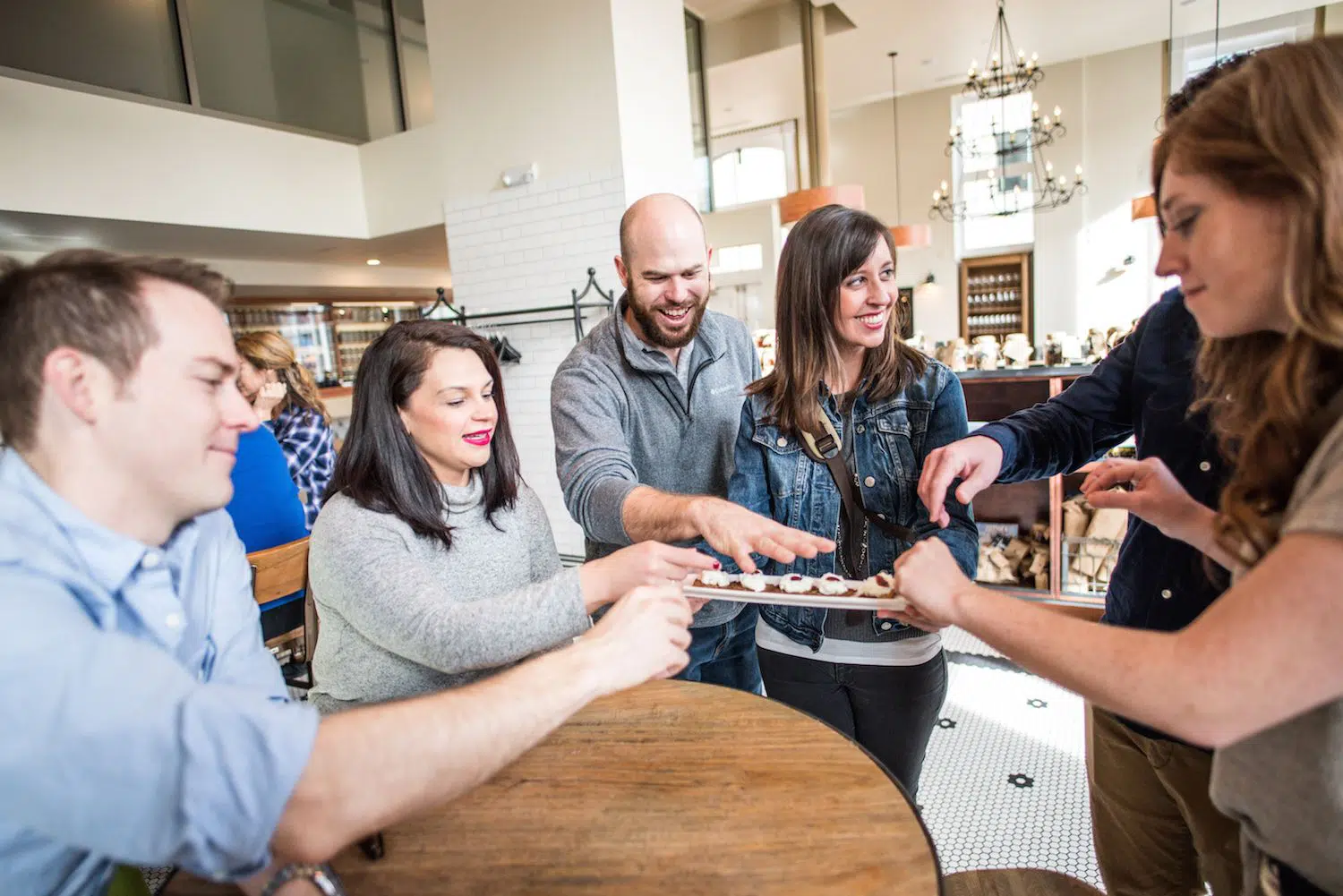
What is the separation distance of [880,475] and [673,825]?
0.84 metres

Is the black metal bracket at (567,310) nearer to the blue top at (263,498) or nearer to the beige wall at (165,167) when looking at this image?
the blue top at (263,498)

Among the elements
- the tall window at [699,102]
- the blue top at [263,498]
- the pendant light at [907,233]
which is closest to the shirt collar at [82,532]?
the blue top at [263,498]

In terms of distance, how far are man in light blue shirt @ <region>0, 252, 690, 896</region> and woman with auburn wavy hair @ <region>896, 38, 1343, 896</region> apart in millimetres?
691

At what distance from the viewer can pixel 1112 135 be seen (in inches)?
398

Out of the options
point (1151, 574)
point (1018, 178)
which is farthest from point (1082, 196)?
point (1151, 574)

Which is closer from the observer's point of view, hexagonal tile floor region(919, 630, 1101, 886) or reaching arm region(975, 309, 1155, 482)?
reaching arm region(975, 309, 1155, 482)

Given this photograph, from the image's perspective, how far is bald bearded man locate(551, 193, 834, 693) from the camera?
5.98ft

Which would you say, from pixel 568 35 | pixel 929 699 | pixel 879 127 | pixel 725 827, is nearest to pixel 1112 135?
pixel 879 127

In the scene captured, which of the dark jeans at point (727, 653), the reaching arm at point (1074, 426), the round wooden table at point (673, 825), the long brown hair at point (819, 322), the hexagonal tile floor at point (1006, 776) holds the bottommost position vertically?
the hexagonal tile floor at point (1006, 776)

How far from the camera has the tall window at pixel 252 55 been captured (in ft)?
16.4

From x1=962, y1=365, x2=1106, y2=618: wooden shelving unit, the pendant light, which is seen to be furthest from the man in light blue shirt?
the pendant light

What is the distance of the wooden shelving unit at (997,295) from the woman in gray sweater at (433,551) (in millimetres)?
10864

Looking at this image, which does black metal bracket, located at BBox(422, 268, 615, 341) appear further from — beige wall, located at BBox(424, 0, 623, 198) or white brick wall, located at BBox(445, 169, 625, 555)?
beige wall, located at BBox(424, 0, 623, 198)

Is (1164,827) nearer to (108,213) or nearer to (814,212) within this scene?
(814,212)
